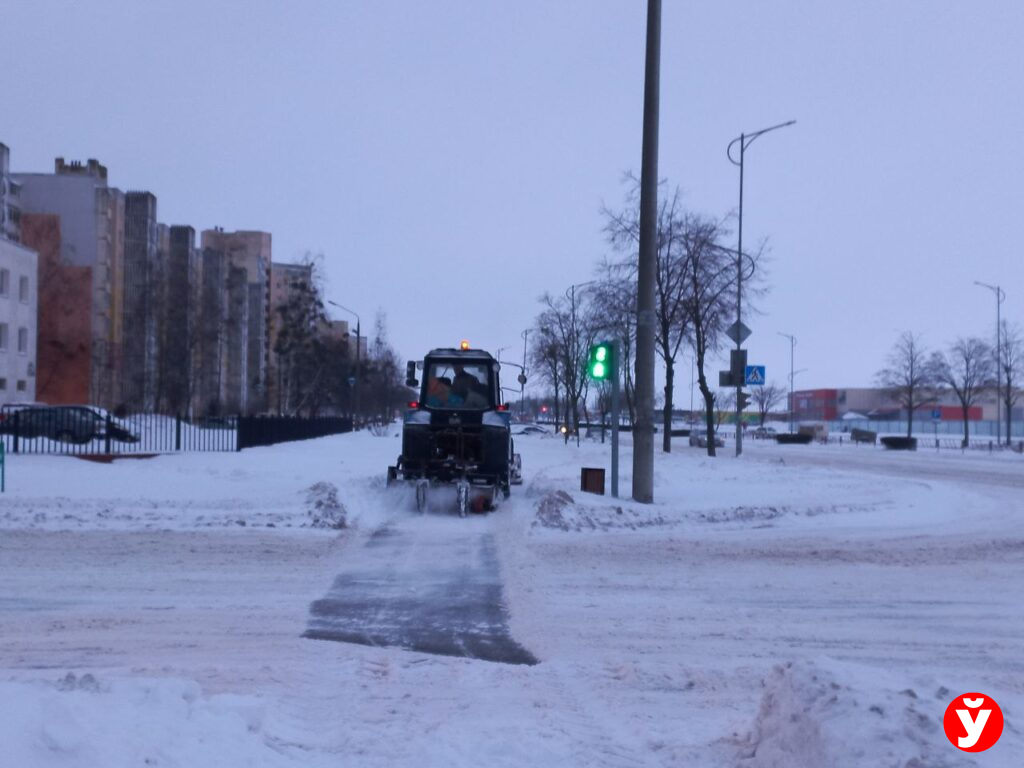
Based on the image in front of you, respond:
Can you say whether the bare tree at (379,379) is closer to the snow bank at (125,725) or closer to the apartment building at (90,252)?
the apartment building at (90,252)

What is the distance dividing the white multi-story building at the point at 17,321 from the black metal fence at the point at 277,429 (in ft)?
53.5

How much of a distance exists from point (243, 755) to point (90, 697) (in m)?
0.98

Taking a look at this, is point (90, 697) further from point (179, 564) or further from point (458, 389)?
point (458, 389)

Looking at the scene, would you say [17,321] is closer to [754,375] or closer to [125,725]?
[754,375]

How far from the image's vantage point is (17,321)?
56344mm

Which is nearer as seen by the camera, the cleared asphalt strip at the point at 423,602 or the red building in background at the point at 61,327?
the cleared asphalt strip at the point at 423,602

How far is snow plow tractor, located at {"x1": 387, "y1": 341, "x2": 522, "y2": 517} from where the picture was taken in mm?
19484

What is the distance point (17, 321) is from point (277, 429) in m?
22.8

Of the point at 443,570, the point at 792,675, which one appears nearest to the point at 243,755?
the point at 792,675

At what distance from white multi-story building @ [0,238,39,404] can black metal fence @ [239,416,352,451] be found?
1632 cm

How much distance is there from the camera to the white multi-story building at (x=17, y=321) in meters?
54.9

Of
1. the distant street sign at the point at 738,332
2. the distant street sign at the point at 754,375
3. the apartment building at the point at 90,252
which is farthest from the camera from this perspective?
the apartment building at the point at 90,252

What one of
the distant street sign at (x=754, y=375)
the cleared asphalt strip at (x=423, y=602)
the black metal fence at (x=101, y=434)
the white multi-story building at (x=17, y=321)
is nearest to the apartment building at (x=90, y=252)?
the white multi-story building at (x=17, y=321)

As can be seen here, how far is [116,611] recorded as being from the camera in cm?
974
